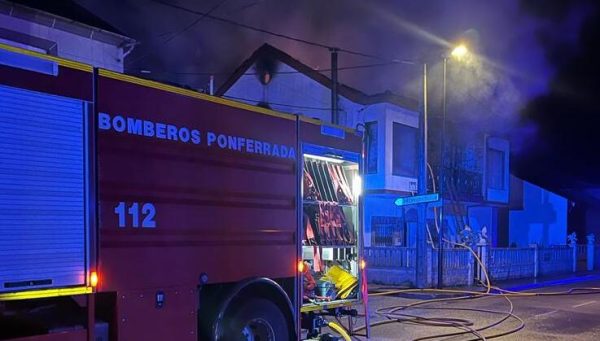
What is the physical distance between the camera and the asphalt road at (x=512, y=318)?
30.5 feet

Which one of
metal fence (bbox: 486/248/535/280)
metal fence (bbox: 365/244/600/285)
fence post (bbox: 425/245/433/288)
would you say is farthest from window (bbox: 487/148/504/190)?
fence post (bbox: 425/245/433/288)

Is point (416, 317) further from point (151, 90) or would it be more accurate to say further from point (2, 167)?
point (2, 167)

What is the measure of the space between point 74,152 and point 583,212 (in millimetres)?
37479

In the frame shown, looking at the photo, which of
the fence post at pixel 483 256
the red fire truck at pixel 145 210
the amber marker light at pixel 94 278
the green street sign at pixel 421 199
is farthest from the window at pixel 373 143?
the amber marker light at pixel 94 278

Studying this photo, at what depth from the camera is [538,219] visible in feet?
100

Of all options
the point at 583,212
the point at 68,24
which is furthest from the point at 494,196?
the point at 68,24

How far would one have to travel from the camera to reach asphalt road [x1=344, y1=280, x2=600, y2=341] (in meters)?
9.29

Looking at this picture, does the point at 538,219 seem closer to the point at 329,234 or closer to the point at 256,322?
the point at 329,234

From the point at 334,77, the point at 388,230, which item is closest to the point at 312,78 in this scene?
the point at 334,77

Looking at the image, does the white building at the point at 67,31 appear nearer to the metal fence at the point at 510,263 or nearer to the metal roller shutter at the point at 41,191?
the metal roller shutter at the point at 41,191

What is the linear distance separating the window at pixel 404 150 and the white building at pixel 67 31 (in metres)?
9.79

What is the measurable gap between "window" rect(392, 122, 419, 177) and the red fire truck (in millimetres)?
13896

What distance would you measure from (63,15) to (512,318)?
36.1 ft

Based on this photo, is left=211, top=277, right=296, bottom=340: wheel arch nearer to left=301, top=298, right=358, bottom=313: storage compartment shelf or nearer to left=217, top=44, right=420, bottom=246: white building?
Answer: left=301, top=298, right=358, bottom=313: storage compartment shelf
